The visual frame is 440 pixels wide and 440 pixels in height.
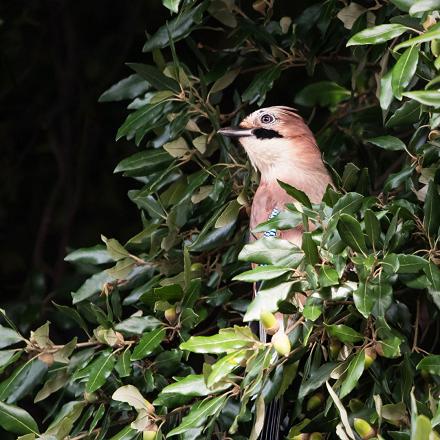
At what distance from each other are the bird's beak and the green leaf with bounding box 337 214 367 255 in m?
0.77

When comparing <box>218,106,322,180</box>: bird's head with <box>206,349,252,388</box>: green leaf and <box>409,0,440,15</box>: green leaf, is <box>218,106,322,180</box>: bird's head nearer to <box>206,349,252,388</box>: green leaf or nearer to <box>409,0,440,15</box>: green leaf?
<box>206,349,252,388</box>: green leaf

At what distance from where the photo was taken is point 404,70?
206 centimetres

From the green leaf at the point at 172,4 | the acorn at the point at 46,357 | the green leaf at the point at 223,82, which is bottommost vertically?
the acorn at the point at 46,357

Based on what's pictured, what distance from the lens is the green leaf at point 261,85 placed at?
Result: 2838 mm

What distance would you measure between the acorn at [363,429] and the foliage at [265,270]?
0.09 feet

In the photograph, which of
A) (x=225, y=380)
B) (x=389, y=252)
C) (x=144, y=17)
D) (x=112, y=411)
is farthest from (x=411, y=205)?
(x=144, y=17)

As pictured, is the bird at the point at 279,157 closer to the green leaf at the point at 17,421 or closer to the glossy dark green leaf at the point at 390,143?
the glossy dark green leaf at the point at 390,143

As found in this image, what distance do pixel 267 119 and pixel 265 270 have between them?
1089 millimetres

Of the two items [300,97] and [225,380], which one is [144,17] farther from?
[225,380]

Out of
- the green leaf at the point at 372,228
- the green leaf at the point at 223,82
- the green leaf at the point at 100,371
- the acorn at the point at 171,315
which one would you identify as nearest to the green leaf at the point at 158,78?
the green leaf at the point at 223,82

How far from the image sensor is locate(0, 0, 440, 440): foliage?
213cm

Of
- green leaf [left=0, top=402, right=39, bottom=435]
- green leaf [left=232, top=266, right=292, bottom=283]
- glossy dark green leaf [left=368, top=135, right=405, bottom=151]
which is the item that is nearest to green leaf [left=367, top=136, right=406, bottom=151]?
glossy dark green leaf [left=368, top=135, right=405, bottom=151]

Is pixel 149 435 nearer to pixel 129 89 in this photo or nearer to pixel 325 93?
pixel 129 89

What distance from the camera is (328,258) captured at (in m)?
2.13
